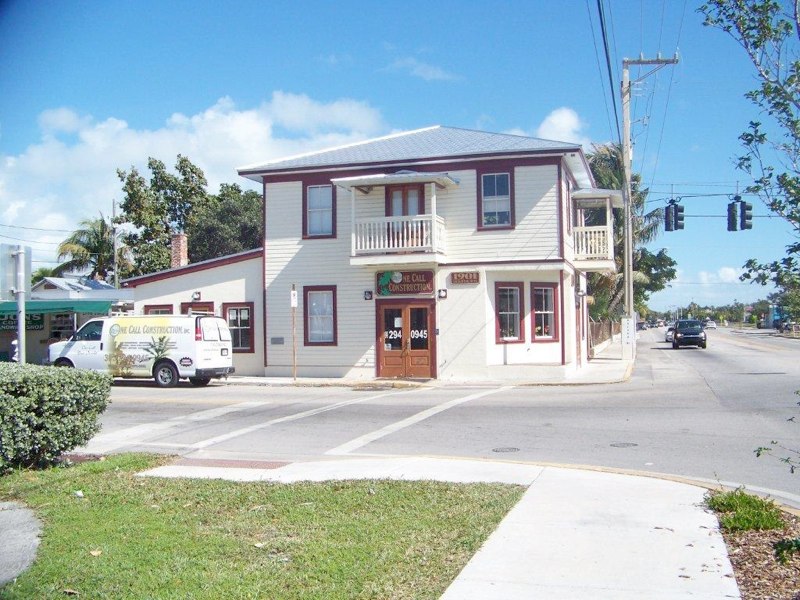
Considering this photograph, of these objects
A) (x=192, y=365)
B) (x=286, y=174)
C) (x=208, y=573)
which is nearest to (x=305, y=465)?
(x=208, y=573)

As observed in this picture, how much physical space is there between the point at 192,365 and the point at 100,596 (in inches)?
696

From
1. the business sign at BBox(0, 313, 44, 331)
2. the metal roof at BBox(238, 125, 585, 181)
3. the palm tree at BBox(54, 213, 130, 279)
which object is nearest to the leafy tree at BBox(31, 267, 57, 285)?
the palm tree at BBox(54, 213, 130, 279)

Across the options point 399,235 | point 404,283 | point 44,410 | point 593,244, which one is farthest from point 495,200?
point 44,410

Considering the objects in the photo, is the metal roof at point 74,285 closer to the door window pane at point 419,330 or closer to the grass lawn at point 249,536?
the door window pane at point 419,330

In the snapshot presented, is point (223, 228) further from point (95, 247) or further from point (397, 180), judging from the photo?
point (397, 180)

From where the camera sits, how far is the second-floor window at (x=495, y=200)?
24359 millimetres

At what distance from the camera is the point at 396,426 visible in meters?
14.3

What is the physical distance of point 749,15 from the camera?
19.1 ft

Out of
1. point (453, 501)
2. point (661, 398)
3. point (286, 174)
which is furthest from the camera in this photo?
point (286, 174)

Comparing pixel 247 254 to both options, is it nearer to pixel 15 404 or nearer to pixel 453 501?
pixel 15 404

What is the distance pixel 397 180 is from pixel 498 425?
1146 cm

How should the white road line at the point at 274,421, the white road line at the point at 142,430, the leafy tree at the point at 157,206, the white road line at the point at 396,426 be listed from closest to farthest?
the white road line at the point at 396,426
the white road line at the point at 142,430
the white road line at the point at 274,421
the leafy tree at the point at 157,206

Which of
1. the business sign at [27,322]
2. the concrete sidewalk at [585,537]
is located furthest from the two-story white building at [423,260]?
the concrete sidewalk at [585,537]

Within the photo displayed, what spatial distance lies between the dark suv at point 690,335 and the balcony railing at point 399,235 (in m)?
27.3
